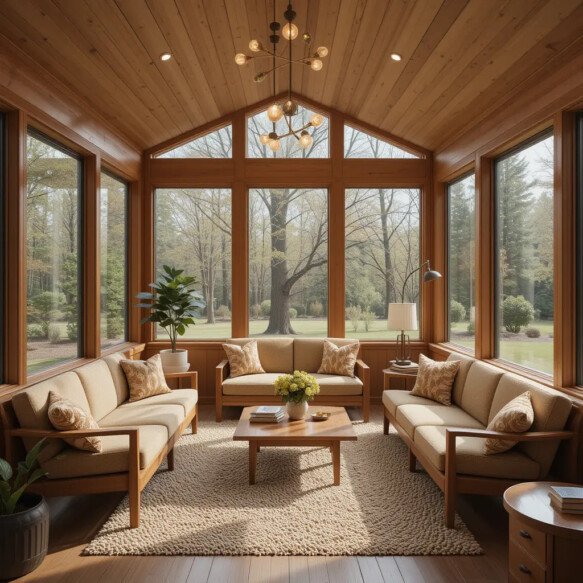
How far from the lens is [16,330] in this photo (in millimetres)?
3637

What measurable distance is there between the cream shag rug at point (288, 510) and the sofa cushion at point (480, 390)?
0.69 metres

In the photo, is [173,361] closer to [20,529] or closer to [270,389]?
[270,389]

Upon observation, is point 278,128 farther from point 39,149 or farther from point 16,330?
point 16,330

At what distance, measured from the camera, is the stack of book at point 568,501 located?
229 centimetres

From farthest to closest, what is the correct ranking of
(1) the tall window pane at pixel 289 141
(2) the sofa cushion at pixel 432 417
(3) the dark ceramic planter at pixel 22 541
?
(1) the tall window pane at pixel 289 141 < (2) the sofa cushion at pixel 432 417 < (3) the dark ceramic planter at pixel 22 541

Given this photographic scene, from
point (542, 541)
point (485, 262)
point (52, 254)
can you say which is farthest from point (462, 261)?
point (52, 254)

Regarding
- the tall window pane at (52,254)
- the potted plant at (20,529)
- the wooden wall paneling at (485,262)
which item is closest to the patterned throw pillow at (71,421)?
the potted plant at (20,529)

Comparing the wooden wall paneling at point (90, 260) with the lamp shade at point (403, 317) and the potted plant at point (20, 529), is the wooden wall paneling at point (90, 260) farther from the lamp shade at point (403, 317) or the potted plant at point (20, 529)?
the lamp shade at point (403, 317)

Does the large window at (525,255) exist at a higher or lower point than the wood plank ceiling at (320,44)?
lower

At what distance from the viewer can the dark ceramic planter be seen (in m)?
2.54

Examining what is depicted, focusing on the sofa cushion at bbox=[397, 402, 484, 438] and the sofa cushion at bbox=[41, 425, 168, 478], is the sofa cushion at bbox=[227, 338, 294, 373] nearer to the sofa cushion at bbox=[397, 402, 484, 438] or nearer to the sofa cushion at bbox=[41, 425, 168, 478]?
the sofa cushion at bbox=[397, 402, 484, 438]

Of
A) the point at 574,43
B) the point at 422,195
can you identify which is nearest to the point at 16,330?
the point at 574,43

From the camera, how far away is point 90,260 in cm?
496

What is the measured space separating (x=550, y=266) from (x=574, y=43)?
1589mm
